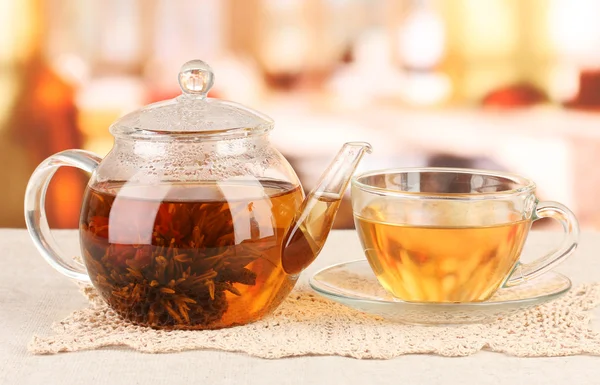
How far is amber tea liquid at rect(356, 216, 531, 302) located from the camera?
0.83m

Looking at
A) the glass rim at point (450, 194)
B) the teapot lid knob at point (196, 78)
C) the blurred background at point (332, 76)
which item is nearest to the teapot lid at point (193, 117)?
the teapot lid knob at point (196, 78)

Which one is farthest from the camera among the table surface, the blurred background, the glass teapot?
the blurred background

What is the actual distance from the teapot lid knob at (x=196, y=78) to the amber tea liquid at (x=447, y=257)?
0.21 m

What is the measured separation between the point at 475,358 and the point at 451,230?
0.44 ft

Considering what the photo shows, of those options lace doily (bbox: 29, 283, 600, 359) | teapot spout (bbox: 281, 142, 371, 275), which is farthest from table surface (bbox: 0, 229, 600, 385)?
teapot spout (bbox: 281, 142, 371, 275)

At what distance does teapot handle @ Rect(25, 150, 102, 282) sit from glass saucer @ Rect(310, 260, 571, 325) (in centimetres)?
25

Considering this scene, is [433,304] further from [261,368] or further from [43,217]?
[43,217]

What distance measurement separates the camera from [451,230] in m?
0.82

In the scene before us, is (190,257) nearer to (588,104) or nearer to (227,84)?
(227,84)

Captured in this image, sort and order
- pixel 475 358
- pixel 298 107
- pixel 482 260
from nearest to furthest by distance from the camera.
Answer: pixel 475 358 < pixel 482 260 < pixel 298 107

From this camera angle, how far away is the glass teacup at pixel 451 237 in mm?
823

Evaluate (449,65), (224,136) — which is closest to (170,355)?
(224,136)

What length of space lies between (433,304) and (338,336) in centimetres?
9

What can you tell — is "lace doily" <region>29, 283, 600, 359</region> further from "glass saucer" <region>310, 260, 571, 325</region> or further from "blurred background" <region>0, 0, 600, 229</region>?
"blurred background" <region>0, 0, 600, 229</region>
